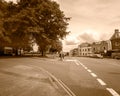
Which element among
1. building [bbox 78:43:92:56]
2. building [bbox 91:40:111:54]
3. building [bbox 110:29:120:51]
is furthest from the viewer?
building [bbox 78:43:92:56]

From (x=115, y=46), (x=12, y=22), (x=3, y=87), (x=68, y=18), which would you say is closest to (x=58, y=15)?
(x=68, y=18)

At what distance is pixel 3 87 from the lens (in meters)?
11.5

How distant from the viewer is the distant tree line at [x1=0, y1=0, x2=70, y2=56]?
43312 millimetres

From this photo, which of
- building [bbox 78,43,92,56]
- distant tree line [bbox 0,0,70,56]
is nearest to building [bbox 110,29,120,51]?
distant tree line [bbox 0,0,70,56]

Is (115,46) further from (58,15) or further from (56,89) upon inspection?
(56,89)

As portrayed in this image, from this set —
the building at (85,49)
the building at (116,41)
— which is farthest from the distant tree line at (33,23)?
the building at (85,49)

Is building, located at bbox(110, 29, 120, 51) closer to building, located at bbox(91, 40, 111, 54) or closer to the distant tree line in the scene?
building, located at bbox(91, 40, 111, 54)

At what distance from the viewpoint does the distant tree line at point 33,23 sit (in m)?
43.3

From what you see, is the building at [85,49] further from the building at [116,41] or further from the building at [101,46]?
the building at [116,41]

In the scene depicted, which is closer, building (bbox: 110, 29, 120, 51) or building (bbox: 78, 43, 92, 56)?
building (bbox: 110, 29, 120, 51)

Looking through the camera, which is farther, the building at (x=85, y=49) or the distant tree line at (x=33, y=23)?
the building at (x=85, y=49)

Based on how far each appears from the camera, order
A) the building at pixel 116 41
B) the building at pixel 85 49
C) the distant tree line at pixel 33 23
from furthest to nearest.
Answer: the building at pixel 85 49
the building at pixel 116 41
the distant tree line at pixel 33 23

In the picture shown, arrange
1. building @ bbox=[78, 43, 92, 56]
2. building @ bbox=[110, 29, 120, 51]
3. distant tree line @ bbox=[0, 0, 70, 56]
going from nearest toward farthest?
1. distant tree line @ bbox=[0, 0, 70, 56]
2. building @ bbox=[110, 29, 120, 51]
3. building @ bbox=[78, 43, 92, 56]

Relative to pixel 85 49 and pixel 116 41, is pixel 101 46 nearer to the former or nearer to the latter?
pixel 85 49
